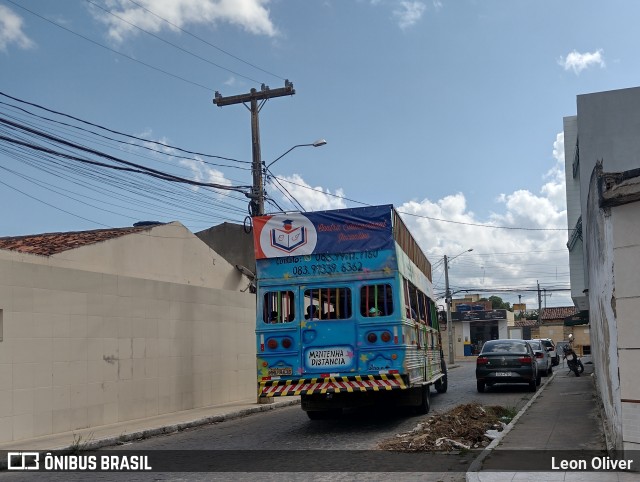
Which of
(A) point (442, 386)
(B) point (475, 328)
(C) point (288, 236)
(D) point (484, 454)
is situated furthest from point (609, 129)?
(B) point (475, 328)

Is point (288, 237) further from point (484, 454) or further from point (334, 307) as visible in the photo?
point (484, 454)

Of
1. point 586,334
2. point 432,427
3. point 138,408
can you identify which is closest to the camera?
point 432,427

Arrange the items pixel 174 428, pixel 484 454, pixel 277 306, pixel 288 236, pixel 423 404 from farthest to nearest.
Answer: pixel 423 404 < pixel 174 428 < pixel 288 236 < pixel 277 306 < pixel 484 454

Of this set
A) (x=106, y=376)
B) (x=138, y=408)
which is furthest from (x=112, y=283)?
(x=138, y=408)

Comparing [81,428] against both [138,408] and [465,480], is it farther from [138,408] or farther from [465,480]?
[465,480]

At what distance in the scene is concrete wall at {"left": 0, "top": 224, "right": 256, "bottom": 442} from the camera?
39.2ft

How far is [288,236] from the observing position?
1286 centimetres

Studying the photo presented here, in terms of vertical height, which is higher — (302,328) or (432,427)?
(302,328)

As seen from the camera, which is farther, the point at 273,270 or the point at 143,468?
the point at 273,270

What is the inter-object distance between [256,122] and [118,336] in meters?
8.37

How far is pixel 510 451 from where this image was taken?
365 inches

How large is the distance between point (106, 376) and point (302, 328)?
4432mm

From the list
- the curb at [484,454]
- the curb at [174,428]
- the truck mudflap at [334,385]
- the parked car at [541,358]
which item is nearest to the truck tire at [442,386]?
the curb at [174,428]

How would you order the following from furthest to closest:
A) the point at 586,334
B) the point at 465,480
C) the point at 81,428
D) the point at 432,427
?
the point at 586,334 → the point at 81,428 → the point at 432,427 → the point at 465,480
